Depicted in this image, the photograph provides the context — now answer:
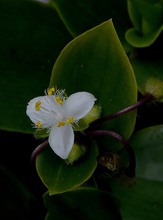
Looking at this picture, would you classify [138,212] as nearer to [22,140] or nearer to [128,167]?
[128,167]

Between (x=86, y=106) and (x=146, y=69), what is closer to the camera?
(x=86, y=106)

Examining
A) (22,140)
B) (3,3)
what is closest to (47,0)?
(3,3)

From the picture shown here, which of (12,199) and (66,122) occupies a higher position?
(66,122)

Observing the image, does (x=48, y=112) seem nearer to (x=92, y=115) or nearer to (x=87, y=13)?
(x=92, y=115)

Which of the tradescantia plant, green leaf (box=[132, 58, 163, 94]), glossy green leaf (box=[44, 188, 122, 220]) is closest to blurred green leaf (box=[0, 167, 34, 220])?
the tradescantia plant

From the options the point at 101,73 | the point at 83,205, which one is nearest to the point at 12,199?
the point at 83,205

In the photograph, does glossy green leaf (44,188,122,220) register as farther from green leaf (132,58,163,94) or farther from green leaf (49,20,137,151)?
green leaf (132,58,163,94)
